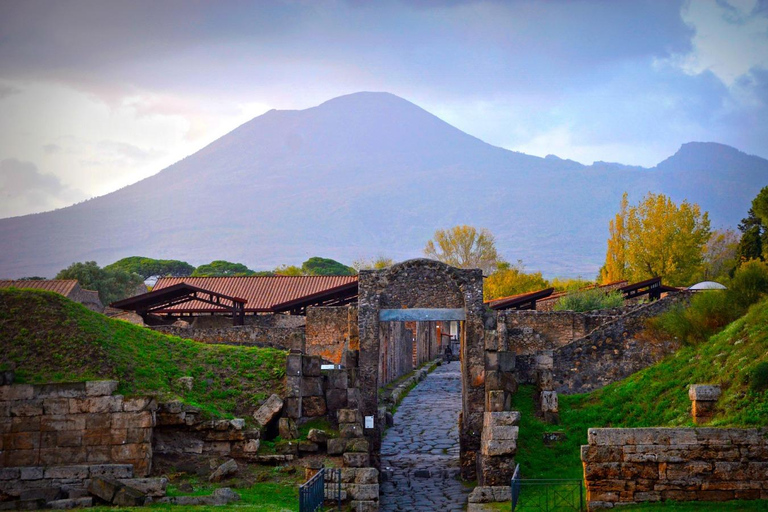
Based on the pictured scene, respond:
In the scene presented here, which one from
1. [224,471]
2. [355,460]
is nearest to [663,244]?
[355,460]

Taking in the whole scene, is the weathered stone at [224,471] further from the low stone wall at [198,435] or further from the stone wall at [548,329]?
the stone wall at [548,329]

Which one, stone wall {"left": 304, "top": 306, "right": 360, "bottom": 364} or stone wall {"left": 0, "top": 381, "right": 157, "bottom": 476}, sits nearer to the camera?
stone wall {"left": 0, "top": 381, "right": 157, "bottom": 476}

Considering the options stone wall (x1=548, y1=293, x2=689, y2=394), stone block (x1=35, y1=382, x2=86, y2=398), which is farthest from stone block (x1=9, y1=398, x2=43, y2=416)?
stone wall (x1=548, y1=293, x2=689, y2=394)

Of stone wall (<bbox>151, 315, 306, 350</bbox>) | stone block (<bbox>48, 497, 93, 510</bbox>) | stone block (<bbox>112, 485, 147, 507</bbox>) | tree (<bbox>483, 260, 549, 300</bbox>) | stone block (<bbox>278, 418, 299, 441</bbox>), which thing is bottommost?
stone block (<bbox>48, 497, 93, 510</bbox>)

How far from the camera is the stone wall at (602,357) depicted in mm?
25609

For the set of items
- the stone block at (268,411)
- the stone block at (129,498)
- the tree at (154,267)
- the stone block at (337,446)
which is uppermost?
the tree at (154,267)

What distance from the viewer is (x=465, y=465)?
21594mm

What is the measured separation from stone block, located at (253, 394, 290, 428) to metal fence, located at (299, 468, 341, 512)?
96.1 inches

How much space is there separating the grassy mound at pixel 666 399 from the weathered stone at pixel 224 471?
613cm

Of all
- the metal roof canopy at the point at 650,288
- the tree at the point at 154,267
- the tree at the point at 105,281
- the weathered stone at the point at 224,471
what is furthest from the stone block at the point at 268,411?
the tree at the point at 154,267

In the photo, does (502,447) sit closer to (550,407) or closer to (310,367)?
(550,407)

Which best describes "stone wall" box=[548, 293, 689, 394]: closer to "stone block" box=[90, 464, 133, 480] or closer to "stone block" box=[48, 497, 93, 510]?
"stone block" box=[90, 464, 133, 480]

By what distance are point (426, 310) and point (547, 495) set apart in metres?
8.64

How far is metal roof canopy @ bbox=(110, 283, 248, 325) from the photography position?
3900 cm
